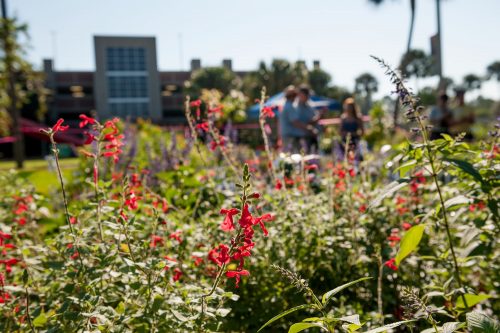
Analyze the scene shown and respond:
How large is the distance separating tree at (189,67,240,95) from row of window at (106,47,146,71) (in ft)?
20.7

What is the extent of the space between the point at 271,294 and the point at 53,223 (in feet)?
6.29

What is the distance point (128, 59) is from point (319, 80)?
69.0 ft

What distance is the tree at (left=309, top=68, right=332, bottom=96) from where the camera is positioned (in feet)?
188

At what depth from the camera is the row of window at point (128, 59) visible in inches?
2173

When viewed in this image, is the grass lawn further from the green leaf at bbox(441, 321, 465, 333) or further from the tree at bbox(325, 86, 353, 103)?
the tree at bbox(325, 86, 353, 103)

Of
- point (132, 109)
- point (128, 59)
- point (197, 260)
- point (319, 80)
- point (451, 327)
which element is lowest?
point (132, 109)

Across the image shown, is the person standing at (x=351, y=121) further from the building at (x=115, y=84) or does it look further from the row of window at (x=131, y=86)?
the row of window at (x=131, y=86)

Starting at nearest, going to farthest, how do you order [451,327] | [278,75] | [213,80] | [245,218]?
[451,327] → [245,218] → [278,75] → [213,80]

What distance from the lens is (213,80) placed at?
53.9 meters

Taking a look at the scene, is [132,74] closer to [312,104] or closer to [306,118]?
[312,104]

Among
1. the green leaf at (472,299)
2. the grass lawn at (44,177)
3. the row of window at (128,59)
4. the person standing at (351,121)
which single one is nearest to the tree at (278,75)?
the row of window at (128,59)

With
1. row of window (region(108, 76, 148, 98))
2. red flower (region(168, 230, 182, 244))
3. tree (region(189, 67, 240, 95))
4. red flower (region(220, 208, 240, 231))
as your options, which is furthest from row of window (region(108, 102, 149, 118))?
red flower (region(220, 208, 240, 231))

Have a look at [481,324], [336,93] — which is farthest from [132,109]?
[481,324]

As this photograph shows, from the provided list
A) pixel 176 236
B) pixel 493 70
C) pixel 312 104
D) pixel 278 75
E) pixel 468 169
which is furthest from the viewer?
pixel 493 70
